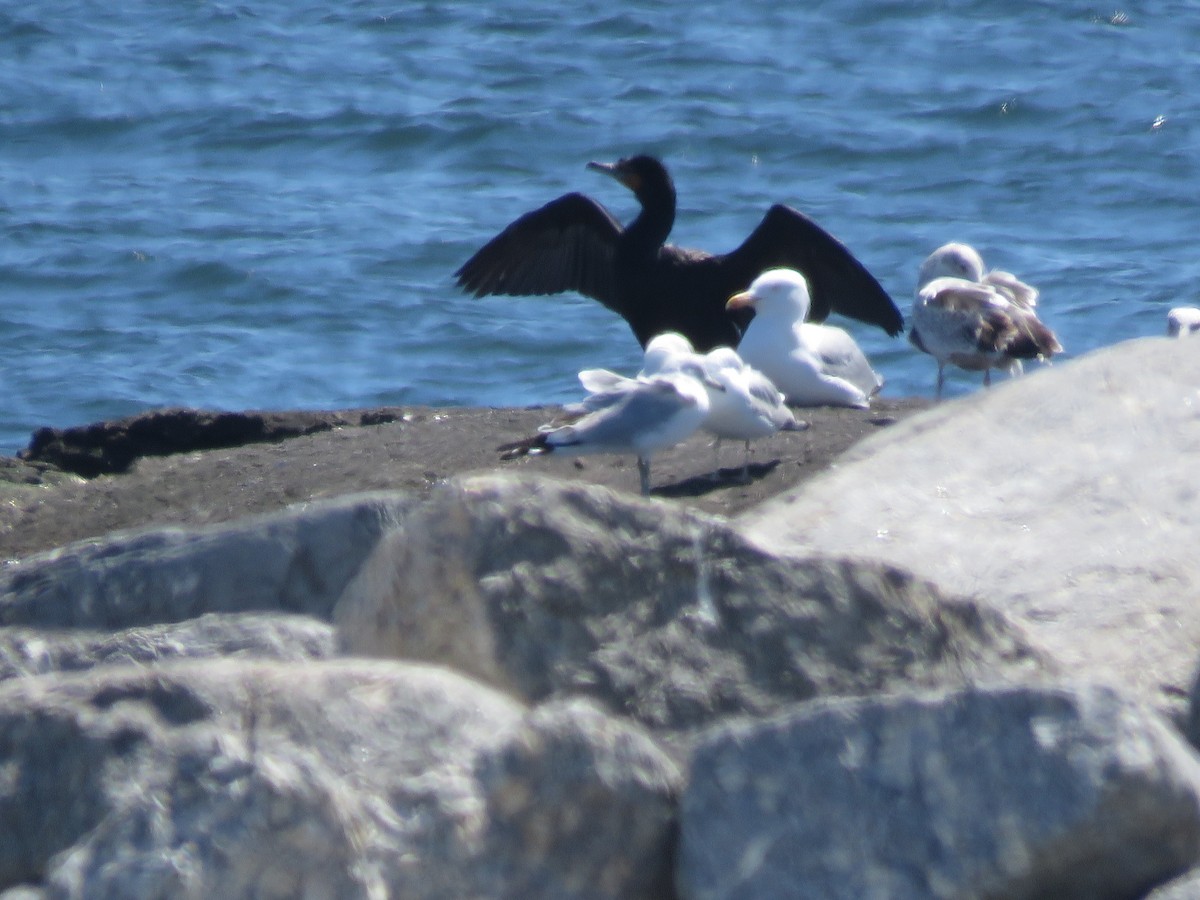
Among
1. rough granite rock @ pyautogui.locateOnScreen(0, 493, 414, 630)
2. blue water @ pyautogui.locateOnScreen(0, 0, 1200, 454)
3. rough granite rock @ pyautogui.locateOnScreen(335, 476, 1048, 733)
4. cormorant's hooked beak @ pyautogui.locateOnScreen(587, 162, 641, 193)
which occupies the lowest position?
blue water @ pyautogui.locateOnScreen(0, 0, 1200, 454)

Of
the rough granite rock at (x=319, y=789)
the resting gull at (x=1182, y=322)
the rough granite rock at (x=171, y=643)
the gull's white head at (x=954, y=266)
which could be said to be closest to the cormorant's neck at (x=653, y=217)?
the gull's white head at (x=954, y=266)

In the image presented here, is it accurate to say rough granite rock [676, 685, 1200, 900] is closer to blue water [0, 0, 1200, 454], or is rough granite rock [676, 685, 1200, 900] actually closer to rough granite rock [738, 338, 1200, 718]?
rough granite rock [738, 338, 1200, 718]

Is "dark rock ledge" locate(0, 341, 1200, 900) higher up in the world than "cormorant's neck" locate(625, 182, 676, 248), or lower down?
higher up

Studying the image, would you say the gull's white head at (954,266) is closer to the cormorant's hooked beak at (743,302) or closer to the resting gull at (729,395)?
the cormorant's hooked beak at (743,302)

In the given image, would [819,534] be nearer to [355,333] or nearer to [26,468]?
[26,468]

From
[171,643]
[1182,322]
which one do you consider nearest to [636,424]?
[171,643]

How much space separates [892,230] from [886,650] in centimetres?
1240

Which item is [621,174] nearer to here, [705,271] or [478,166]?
[705,271]

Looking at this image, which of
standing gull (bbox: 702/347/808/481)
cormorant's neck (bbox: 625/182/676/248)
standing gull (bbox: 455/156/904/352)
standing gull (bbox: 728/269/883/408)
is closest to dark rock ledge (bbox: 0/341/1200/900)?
standing gull (bbox: 702/347/808/481)

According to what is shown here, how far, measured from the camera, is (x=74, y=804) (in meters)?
3.07

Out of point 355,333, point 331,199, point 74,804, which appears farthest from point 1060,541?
point 331,199

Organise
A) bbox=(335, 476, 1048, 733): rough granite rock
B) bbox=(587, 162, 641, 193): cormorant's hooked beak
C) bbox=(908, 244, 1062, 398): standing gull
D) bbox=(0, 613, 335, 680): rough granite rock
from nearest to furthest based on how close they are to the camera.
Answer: bbox=(335, 476, 1048, 733): rough granite rock, bbox=(0, 613, 335, 680): rough granite rock, bbox=(908, 244, 1062, 398): standing gull, bbox=(587, 162, 641, 193): cormorant's hooked beak

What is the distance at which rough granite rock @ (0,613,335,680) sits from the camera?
12.4 ft

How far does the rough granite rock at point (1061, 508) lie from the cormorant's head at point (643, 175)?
513 centimetres
